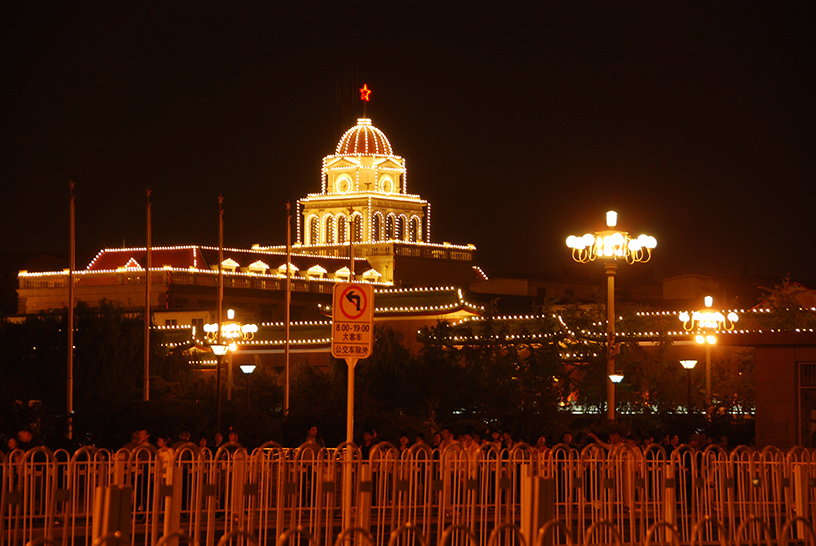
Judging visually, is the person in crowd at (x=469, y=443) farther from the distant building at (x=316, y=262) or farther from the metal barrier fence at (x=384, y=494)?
the distant building at (x=316, y=262)

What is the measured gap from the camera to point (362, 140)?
102 m

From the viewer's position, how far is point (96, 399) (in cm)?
4734

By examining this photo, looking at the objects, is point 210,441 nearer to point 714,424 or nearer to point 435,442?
point 435,442

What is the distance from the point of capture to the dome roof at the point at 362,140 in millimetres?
101500

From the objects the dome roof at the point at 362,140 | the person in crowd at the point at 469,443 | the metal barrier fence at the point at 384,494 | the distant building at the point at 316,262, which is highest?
the dome roof at the point at 362,140

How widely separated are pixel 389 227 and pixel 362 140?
7427mm

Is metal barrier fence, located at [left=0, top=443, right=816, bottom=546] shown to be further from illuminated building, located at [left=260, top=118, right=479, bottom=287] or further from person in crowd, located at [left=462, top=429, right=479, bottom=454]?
illuminated building, located at [left=260, top=118, right=479, bottom=287]

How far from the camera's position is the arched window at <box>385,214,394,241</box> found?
104000 millimetres

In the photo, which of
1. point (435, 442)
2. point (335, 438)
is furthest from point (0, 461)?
point (335, 438)

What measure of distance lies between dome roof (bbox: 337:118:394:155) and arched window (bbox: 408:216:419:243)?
6353 mm

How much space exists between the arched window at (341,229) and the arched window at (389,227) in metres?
3.35

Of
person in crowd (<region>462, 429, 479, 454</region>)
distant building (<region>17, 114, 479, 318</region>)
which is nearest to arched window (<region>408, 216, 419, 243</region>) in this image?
distant building (<region>17, 114, 479, 318</region>)

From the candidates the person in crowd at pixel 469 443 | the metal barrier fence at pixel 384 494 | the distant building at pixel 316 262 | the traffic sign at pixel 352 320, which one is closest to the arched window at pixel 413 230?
the distant building at pixel 316 262

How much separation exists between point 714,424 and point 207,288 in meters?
57.8
